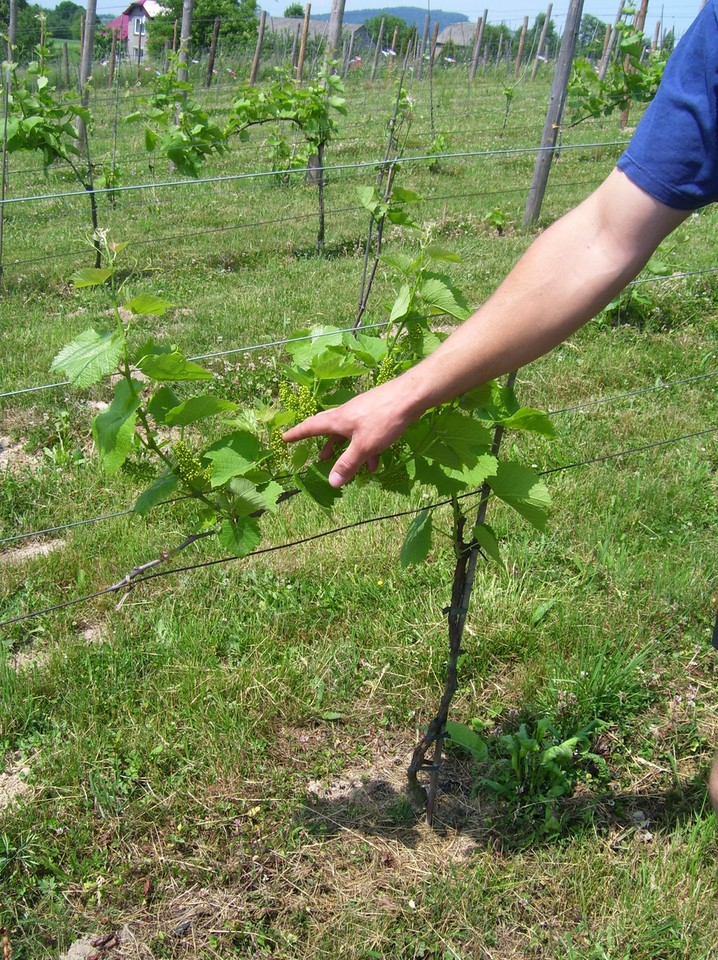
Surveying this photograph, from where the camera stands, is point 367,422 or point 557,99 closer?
point 367,422

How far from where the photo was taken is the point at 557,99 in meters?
7.22

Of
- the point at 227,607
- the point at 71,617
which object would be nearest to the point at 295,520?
the point at 227,607

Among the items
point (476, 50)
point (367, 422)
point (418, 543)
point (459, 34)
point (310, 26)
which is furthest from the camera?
point (459, 34)

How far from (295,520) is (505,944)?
1733 mm

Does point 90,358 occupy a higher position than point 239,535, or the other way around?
point 90,358

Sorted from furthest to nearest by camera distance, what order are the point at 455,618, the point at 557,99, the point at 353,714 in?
the point at 557,99
the point at 353,714
the point at 455,618

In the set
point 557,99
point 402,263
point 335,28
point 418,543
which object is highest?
point 335,28

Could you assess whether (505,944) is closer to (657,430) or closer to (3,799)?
(3,799)

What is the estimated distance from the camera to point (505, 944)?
1.89 m

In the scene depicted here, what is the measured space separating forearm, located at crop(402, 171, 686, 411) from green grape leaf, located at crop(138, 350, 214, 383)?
435 mm

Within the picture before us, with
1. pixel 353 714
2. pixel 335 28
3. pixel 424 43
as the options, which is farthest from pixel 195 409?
pixel 424 43

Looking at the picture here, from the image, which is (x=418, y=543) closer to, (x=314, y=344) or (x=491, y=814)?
(x=314, y=344)

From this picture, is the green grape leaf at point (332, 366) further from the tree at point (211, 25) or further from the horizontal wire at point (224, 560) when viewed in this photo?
the tree at point (211, 25)

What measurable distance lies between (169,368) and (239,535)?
35 centimetres
